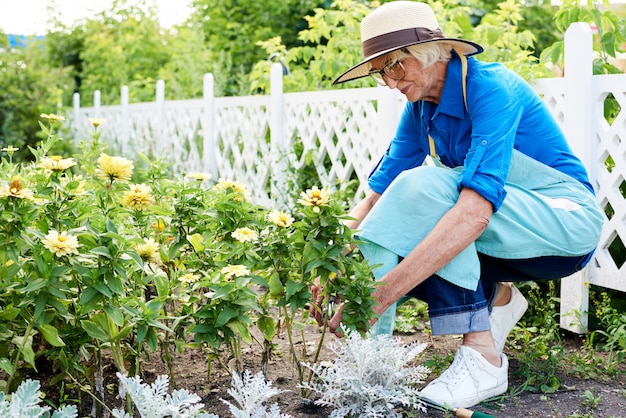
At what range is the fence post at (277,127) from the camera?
19.2ft

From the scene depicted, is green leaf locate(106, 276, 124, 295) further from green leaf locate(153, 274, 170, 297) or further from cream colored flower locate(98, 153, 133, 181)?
cream colored flower locate(98, 153, 133, 181)

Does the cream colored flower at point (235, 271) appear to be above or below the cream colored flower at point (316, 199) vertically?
below

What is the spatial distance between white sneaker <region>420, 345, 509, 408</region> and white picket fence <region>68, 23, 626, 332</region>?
0.88 meters

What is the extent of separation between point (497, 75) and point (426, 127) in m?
0.36

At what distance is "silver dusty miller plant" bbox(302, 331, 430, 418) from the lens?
2207 mm

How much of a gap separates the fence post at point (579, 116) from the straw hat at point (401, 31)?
943 millimetres

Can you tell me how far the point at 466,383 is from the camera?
243 cm

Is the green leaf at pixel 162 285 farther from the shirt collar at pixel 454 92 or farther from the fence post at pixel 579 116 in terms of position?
the fence post at pixel 579 116

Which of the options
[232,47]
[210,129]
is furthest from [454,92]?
[232,47]

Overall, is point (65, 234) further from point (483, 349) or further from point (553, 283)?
point (553, 283)

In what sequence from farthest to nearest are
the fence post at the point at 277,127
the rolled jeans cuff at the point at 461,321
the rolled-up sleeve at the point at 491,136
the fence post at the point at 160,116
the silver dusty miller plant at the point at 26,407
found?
the fence post at the point at 160,116, the fence post at the point at 277,127, the rolled jeans cuff at the point at 461,321, the rolled-up sleeve at the point at 491,136, the silver dusty miller plant at the point at 26,407

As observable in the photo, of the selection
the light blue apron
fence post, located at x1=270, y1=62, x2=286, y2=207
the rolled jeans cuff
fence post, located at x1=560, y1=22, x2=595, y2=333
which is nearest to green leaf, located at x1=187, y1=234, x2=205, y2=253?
the light blue apron

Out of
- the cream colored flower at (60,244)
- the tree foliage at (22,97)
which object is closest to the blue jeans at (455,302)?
the cream colored flower at (60,244)

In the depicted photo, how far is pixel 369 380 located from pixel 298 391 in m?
0.38
